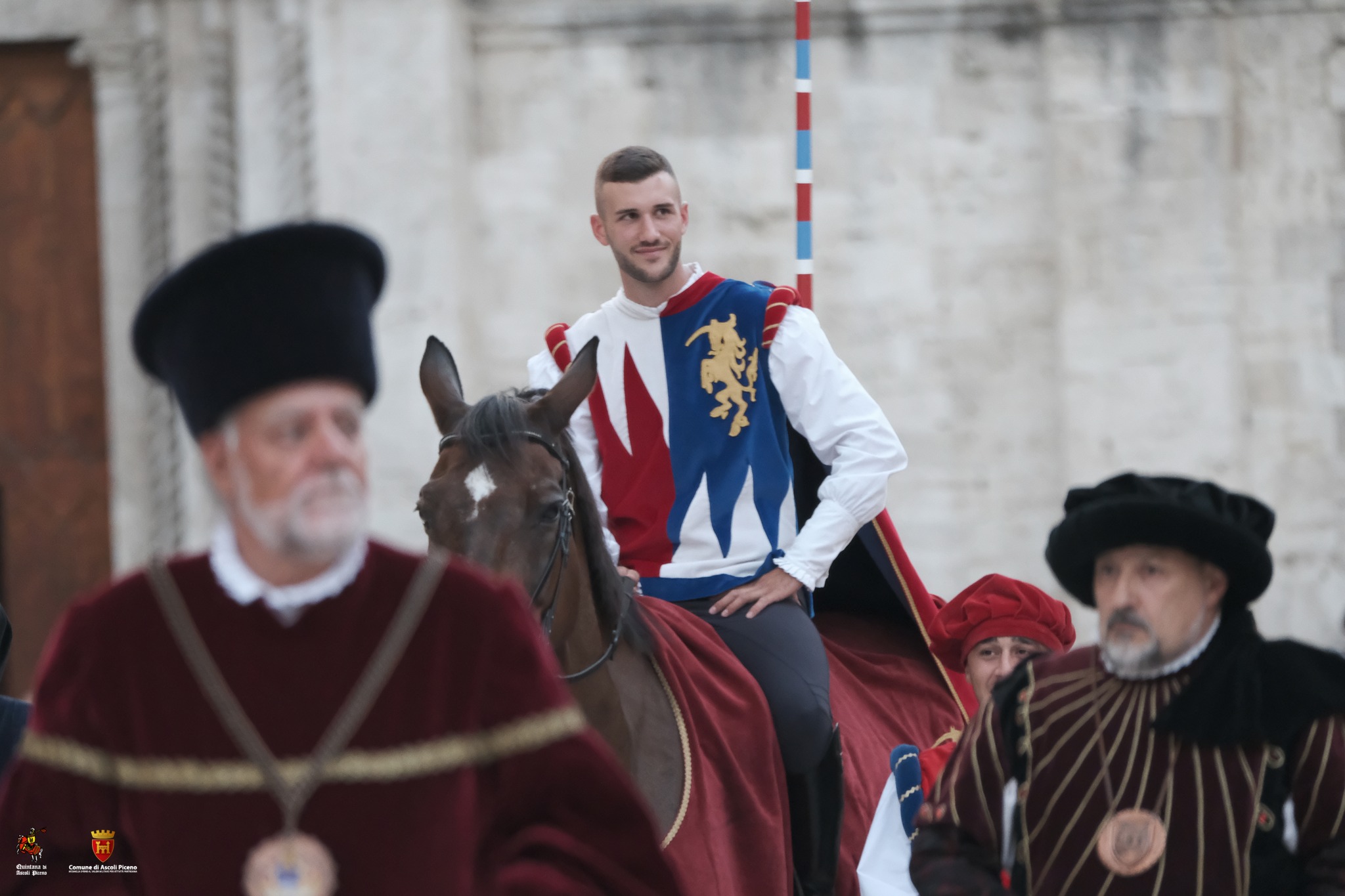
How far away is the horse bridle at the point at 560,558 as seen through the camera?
3256mm

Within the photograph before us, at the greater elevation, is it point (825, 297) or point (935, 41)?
point (935, 41)

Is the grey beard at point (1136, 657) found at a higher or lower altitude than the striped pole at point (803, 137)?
lower

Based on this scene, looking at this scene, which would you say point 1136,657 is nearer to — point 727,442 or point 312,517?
point 312,517

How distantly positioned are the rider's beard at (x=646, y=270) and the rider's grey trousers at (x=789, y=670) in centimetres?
88

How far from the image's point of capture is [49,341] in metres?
8.20

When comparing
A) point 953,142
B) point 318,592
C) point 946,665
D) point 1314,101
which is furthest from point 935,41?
point 318,592

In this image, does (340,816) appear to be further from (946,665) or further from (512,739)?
(946,665)

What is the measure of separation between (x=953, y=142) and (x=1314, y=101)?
5.75 feet

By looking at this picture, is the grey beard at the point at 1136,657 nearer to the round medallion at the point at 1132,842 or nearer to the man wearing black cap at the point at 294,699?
the round medallion at the point at 1132,842

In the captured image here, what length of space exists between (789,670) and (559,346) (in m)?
1.13

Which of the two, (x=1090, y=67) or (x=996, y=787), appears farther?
(x=1090, y=67)

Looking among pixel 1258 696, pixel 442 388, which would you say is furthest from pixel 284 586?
pixel 442 388

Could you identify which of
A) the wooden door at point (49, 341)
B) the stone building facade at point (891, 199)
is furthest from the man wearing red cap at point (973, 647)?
the wooden door at point (49, 341)

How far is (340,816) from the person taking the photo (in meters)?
1.84
